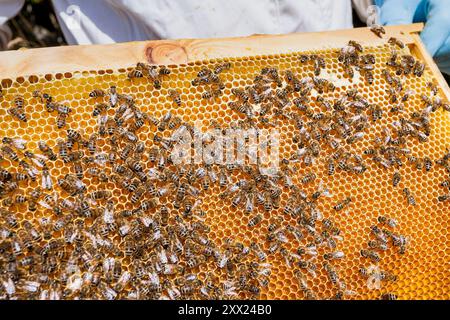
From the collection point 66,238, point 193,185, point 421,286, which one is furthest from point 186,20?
point 421,286

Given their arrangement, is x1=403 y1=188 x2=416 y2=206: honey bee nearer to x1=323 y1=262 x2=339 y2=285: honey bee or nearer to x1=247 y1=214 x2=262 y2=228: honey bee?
x1=323 y1=262 x2=339 y2=285: honey bee

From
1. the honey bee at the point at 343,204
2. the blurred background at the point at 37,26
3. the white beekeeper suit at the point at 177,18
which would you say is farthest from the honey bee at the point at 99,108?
the blurred background at the point at 37,26

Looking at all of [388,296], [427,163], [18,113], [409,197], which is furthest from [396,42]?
[18,113]

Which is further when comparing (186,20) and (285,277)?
(186,20)

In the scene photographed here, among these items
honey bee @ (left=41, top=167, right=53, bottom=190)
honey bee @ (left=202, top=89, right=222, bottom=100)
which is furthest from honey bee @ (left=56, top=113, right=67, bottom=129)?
honey bee @ (left=202, top=89, right=222, bottom=100)

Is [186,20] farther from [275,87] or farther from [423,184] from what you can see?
[423,184]
